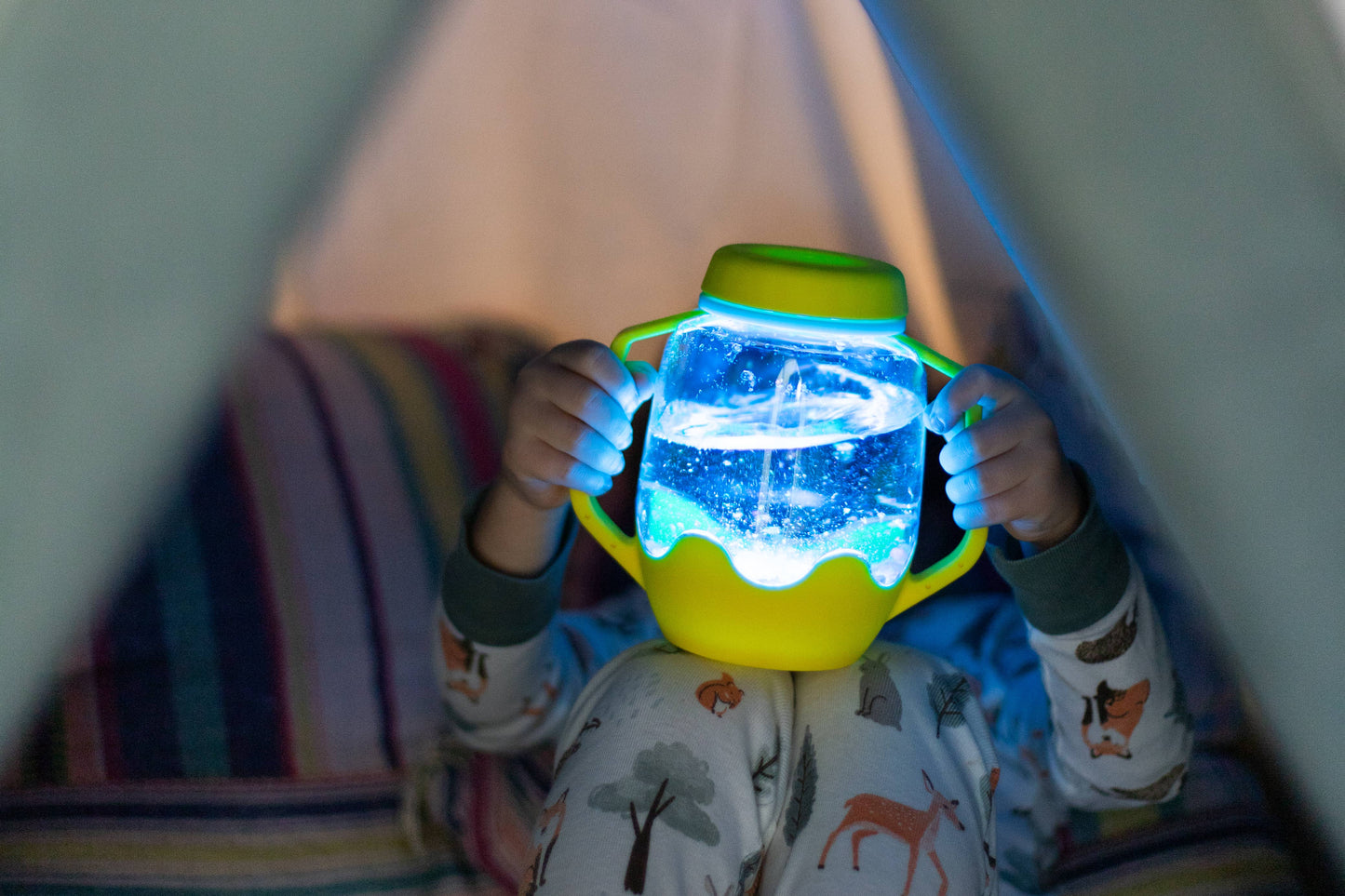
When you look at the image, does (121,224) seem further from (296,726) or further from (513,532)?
(296,726)

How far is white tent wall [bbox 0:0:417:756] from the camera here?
0.40 meters

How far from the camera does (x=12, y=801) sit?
74cm

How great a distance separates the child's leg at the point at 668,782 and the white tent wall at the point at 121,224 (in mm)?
272

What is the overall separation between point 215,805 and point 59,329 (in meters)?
0.48

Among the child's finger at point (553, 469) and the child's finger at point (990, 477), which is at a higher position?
the child's finger at point (553, 469)

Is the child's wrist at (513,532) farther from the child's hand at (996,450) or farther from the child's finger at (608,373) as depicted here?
the child's hand at (996,450)

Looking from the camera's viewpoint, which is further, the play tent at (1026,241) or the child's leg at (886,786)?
the child's leg at (886,786)

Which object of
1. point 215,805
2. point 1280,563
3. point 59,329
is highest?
point 59,329

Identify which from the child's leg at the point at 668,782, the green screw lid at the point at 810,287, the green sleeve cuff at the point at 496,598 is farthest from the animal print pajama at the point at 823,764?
the green screw lid at the point at 810,287

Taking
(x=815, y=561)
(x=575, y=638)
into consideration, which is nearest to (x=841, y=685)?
(x=815, y=561)

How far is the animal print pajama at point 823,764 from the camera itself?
19.9 inches

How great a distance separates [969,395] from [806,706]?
8.0 inches

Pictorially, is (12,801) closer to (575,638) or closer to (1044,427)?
(575,638)

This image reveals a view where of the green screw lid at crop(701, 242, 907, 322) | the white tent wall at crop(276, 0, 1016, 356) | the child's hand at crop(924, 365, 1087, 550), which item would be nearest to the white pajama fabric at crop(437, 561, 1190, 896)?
the child's hand at crop(924, 365, 1087, 550)
